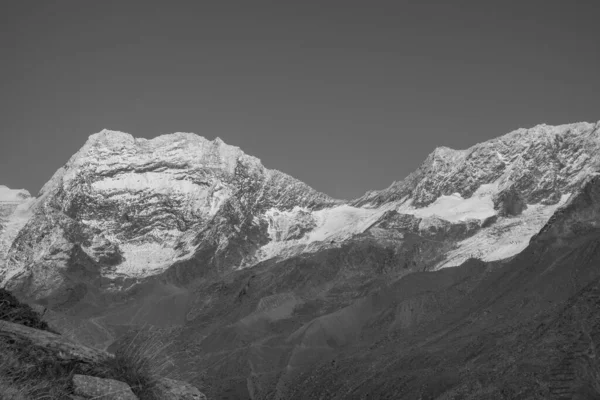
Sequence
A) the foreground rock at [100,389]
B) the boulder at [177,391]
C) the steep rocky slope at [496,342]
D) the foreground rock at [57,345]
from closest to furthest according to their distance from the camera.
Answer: the foreground rock at [100,389], the foreground rock at [57,345], the boulder at [177,391], the steep rocky slope at [496,342]

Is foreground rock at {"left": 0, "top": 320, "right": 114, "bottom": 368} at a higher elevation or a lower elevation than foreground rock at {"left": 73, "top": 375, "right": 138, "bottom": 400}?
higher

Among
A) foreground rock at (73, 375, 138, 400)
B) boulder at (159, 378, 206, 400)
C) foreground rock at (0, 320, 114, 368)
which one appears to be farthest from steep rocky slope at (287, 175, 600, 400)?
foreground rock at (73, 375, 138, 400)

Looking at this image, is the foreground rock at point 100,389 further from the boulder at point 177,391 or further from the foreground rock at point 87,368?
the boulder at point 177,391

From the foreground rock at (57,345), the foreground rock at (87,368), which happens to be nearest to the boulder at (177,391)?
the foreground rock at (87,368)

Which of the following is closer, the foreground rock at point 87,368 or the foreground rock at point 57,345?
A: the foreground rock at point 87,368

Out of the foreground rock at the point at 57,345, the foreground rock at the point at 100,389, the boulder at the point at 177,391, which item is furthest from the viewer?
the boulder at the point at 177,391

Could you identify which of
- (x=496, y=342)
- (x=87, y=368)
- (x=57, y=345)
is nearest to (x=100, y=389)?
(x=87, y=368)

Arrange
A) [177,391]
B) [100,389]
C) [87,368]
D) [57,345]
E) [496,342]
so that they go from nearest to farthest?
[100,389]
[87,368]
[57,345]
[177,391]
[496,342]

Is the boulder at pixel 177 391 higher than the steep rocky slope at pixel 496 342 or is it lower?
lower

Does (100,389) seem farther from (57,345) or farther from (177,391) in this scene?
(177,391)

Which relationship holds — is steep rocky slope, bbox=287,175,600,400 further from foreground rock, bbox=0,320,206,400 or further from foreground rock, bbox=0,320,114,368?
foreground rock, bbox=0,320,114,368

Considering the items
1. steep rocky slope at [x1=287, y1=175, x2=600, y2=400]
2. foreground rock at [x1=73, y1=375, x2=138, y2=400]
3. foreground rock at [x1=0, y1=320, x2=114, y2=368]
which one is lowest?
foreground rock at [x1=73, y1=375, x2=138, y2=400]

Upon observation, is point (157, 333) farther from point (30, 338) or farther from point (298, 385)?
point (298, 385)


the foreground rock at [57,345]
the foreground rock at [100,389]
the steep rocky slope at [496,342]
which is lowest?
the foreground rock at [100,389]
